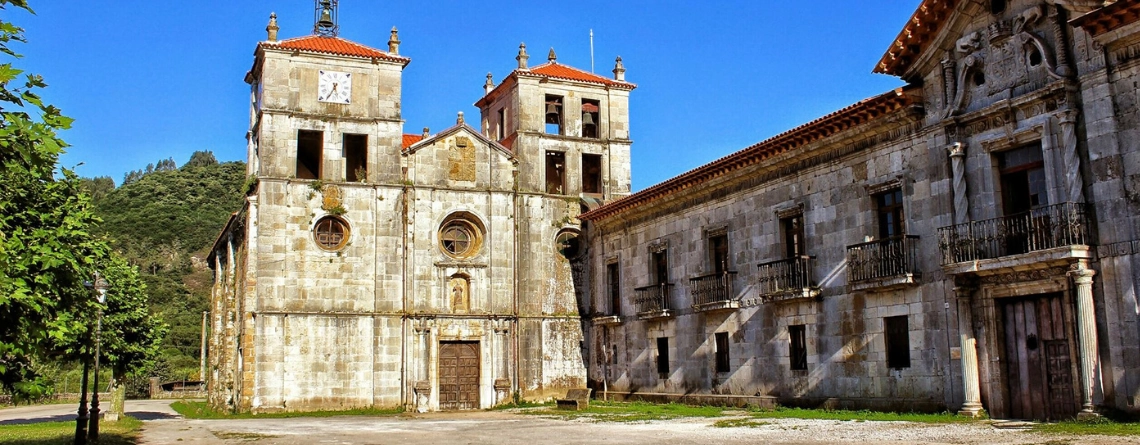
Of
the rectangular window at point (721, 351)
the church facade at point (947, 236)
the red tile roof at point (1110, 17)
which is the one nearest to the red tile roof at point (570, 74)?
the church facade at point (947, 236)

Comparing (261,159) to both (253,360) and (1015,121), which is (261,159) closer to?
(253,360)

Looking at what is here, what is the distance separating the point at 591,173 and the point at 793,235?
13.6 m

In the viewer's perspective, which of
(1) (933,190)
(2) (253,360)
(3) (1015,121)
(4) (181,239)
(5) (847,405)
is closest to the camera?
(3) (1015,121)

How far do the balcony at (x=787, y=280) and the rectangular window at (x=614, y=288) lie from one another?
8.42 metres

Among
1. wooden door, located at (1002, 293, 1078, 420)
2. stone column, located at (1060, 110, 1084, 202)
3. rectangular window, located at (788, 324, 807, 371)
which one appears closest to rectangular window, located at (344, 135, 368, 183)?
rectangular window, located at (788, 324, 807, 371)

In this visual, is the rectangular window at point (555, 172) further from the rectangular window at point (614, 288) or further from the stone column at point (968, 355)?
the stone column at point (968, 355)

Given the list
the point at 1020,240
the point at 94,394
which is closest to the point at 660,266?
the point at 1020,240

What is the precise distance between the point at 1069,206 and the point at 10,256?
649 inches

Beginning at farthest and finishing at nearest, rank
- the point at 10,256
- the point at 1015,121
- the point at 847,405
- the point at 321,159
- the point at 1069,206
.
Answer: the point at 321,159 < the point at 847,405 < the point at 1015,121 < the point at 1069,206 < the point at 10,256

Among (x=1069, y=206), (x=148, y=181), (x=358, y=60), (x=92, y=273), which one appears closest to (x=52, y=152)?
(x=92, y=273)

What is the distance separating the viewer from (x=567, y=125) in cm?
3584

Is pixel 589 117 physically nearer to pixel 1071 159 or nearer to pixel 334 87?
pixel 334 87

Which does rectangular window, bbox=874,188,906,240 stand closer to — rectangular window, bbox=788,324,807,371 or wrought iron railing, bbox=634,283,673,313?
rectangular window, bbox=788,324,807,371

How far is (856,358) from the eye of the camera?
891 inches
